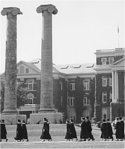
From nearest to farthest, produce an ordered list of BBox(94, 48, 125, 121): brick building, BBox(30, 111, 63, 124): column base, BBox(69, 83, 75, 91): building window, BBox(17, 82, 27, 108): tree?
BBox(30, 111, 63, 124): column base, BBox(17, 82, 27, 108): tree, BBox(94, 48, 125, 121): brick building, BBox(69, 83, 75, 91): building window

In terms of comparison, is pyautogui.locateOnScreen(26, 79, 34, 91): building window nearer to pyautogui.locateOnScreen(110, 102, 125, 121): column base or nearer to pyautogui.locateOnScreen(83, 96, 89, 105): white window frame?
pyautogui.locateOnScreen(83, 96, 89, 105): white window frame

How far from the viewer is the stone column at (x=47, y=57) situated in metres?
45.1

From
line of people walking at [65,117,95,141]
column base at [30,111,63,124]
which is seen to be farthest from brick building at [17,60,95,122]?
line of people walking at [65,117,95,141]

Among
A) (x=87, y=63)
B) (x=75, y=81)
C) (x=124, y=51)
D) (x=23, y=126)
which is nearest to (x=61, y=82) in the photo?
(x=75, y=81)

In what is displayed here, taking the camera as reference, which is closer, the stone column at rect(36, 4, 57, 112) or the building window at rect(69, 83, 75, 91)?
the stone column at rect(36, 4, 57, 112)

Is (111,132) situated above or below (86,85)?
below

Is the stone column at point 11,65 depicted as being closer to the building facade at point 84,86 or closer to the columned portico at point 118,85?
the building facade at point 84,86

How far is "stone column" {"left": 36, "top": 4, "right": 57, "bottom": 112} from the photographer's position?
4506cm

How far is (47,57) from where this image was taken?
148 feet

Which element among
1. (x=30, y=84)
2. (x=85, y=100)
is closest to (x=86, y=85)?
(x=85, y=100)

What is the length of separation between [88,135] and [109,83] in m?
59.8

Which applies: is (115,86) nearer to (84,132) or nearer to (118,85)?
(118,85)

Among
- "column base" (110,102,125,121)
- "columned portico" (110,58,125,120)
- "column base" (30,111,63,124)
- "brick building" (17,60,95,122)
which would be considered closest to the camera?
"column base" (30,111,63,124)

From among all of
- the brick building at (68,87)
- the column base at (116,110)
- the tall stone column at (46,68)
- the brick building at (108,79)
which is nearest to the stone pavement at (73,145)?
the tall stone column at (46,68)
